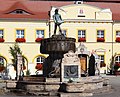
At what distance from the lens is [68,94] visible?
18.0 m

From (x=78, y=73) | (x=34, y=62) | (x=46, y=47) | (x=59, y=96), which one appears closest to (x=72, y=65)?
(x=78, y=73)

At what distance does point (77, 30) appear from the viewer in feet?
141

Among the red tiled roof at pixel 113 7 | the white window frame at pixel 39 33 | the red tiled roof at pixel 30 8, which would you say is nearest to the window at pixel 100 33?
the red tiled roof at pixel 113 7

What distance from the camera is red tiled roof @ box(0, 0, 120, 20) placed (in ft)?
141

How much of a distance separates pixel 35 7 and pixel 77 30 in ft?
17.1

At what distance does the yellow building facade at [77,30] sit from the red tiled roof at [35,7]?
0.56 m

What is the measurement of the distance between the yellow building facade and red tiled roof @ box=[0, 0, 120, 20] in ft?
1.85

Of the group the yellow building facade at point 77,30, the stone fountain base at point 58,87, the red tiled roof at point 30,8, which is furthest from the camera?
the red tiled roof at point 30,8

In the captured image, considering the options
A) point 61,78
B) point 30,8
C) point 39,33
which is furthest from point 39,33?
point 61,78

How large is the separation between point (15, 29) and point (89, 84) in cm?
2313

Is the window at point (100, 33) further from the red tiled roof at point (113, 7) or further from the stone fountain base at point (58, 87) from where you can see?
the stone fountain base at point (58, 87)

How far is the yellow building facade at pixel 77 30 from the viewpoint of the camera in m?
42.4

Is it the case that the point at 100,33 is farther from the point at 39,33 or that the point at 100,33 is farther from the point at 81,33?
the point at 39,33

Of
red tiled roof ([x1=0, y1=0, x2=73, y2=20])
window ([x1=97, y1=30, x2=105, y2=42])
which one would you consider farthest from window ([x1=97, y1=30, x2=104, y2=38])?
red tiled roof ([x1=0, y1=0, x2=73, y2=20])
